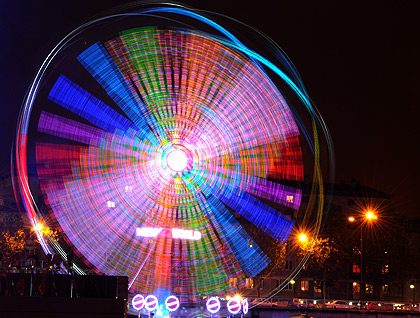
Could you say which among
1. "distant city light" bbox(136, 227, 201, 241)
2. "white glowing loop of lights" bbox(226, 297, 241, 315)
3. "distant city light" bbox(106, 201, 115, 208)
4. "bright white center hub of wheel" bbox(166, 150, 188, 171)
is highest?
"bright white center hub of wheel" bbox(166, 150, 188, 171)

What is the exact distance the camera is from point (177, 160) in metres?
19.5

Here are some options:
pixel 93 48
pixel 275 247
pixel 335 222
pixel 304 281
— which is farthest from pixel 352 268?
pixel 93 48

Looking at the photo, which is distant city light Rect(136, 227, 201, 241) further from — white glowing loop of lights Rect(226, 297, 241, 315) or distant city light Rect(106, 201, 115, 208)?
white glowing loop of lights Rect(226, 297, 241, 315)

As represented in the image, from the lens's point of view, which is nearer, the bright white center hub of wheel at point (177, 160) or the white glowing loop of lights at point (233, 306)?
the bright white center hub of wheel at point (177, 160)

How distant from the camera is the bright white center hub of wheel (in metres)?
19.4

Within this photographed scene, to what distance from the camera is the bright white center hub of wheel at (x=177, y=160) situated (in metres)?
19.4

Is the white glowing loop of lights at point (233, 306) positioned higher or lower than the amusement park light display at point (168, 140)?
lower

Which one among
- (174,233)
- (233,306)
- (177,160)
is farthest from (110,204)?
(233,306)

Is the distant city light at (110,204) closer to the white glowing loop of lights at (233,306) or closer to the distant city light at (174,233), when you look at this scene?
the distant city light at (174,233)

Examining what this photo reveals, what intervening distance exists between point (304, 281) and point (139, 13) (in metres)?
45.3

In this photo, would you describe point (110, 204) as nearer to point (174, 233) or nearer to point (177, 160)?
point (174, 233)

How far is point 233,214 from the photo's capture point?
20594 mm

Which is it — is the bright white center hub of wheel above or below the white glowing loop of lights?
above

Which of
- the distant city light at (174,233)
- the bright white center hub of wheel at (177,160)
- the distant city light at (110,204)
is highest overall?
the bright white center hub of wheel at (177,160)
